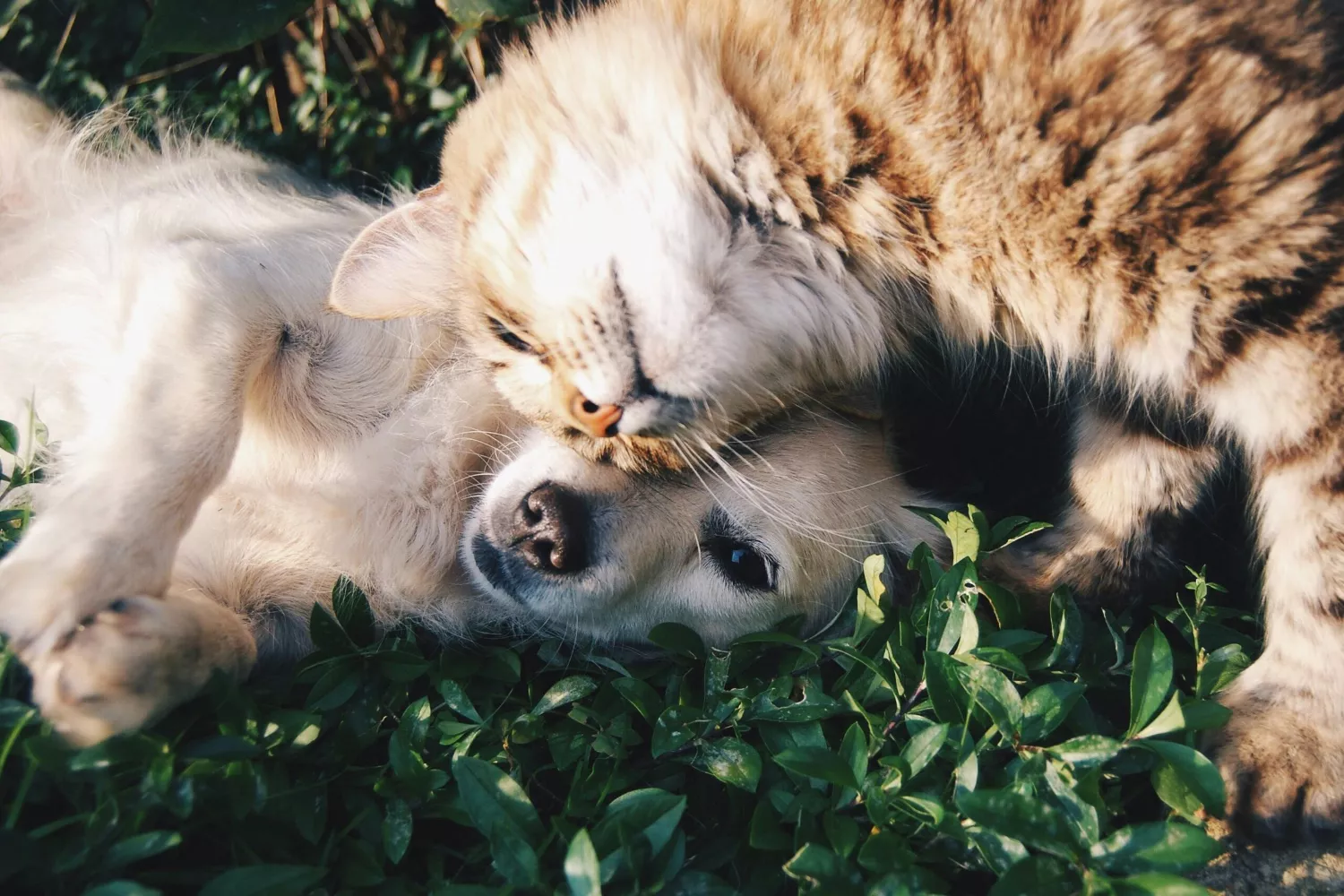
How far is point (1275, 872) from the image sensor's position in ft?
6.03

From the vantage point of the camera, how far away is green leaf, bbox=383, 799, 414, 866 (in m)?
1.82

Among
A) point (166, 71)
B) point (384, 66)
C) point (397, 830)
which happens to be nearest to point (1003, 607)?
point (397, 830)

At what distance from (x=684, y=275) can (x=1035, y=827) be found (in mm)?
1091

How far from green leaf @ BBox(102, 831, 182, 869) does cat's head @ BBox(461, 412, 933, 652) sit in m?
0.95

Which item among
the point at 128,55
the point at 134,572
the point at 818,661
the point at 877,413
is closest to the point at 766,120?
the point at 877,413

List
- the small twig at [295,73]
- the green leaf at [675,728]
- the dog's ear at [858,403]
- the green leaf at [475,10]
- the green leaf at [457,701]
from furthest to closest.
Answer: the small twig at [295,73], the green leaf at [475,10], the dog's ear at [858,403], the green leaf at [457,701], the green leaf at [675,728]

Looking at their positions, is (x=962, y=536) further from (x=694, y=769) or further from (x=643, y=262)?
(x=643, y=262)

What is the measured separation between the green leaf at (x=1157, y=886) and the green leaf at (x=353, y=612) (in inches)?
59.0

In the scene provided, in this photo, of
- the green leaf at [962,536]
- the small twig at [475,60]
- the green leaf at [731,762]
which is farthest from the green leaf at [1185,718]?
the small twig at [475,60]

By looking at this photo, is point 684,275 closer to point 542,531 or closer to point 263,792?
point 542,531

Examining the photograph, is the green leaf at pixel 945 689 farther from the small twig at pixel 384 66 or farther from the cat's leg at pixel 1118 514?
the small twig at pixel 384 66

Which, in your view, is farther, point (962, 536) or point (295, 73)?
point (295, 73)

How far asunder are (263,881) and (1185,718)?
1508 millimetres

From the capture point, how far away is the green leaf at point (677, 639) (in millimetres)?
2246
